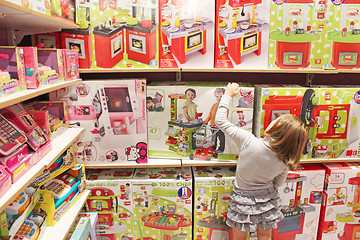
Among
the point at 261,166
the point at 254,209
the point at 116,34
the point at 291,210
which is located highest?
the point at 116,34

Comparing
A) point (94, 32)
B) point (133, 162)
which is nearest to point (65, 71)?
point (94, 32)

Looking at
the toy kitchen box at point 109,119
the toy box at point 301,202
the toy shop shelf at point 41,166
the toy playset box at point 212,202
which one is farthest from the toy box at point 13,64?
the toy box at point 301,202

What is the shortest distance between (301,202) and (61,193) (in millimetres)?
1634

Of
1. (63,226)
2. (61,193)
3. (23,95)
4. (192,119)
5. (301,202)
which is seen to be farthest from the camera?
(301,202)

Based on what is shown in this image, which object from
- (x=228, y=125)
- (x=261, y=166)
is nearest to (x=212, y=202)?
(x=261, y=166)

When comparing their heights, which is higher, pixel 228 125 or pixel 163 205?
pixel 228 125

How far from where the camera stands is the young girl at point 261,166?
168 centimetres

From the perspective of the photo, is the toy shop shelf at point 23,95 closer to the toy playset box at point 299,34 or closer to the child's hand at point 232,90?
the child's hand at point 232,90

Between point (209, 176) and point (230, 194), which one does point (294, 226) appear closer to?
point (230, 194)

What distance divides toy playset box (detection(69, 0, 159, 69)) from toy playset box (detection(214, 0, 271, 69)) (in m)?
0.42

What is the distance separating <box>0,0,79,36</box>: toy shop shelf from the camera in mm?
1096

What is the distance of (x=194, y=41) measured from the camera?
183 cm

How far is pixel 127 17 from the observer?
179 centimetres

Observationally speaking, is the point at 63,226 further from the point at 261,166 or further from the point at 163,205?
the point at 261,166
